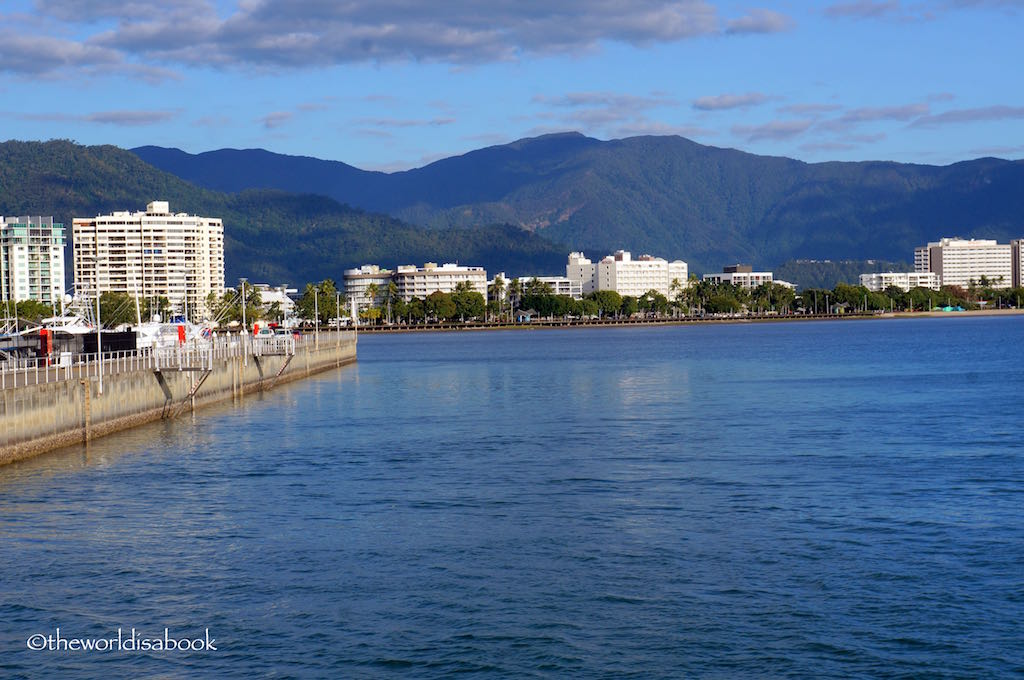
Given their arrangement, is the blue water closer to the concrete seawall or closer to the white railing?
the concrete seawall

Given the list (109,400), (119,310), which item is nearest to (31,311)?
(119,310)

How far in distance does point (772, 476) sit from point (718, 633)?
51.5ft

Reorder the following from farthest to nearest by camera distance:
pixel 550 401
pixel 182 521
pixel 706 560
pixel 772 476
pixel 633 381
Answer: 1. pixel 633 381
2. pixel 550 401
3. pixel 772 476
4. pixel 182 521
5. pixel 706 560

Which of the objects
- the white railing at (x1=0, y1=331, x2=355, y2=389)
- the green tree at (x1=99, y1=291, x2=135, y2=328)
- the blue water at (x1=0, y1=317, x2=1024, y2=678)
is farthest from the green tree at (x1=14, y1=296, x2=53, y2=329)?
the blue water at (x1=0, y1=317, x2=1024, y2=678)

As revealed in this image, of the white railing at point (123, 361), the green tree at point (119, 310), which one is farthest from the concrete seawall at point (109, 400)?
the green tree at point (119, 310)

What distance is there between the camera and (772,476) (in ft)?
116

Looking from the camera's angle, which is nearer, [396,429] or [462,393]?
[396,429]

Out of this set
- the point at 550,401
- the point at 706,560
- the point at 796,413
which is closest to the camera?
the point at 706,560

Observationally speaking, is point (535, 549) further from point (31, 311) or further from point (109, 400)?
point (31, 311)

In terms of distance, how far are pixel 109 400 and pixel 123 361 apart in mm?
6437

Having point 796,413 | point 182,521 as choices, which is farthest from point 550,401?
point 182,521

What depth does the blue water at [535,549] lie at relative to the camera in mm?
19453

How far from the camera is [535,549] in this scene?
85.1 feet

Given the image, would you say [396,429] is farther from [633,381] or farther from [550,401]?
[633,381]
